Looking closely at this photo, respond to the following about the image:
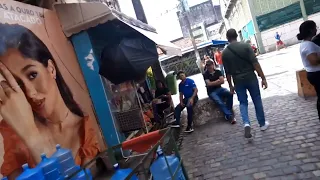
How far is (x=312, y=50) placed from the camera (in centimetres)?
390

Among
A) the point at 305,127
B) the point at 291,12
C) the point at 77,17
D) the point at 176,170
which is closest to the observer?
the point at 176,170

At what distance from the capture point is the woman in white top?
3895 mm

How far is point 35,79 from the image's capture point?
423cm

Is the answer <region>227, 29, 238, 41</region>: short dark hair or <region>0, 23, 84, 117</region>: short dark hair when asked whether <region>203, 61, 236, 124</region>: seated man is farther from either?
<region>0, 23, 84, 117</region>: short dark hair

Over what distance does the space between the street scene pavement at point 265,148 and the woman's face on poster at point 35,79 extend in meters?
2.56

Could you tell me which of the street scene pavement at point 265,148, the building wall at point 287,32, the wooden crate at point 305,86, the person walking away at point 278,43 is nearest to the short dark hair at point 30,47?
the street scene pavement at point 265,148

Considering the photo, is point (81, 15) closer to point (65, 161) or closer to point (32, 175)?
point (65, 161)

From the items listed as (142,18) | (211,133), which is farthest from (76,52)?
(142,18)

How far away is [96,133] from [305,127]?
3865mm

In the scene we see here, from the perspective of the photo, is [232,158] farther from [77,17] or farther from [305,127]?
[77,17]

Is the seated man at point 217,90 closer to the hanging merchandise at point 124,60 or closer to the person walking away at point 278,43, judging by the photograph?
the hanging merchandise at point 124,60

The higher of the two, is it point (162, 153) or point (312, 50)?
point (312, 50)

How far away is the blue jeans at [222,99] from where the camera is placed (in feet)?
20.2

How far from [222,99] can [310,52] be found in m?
2.76
